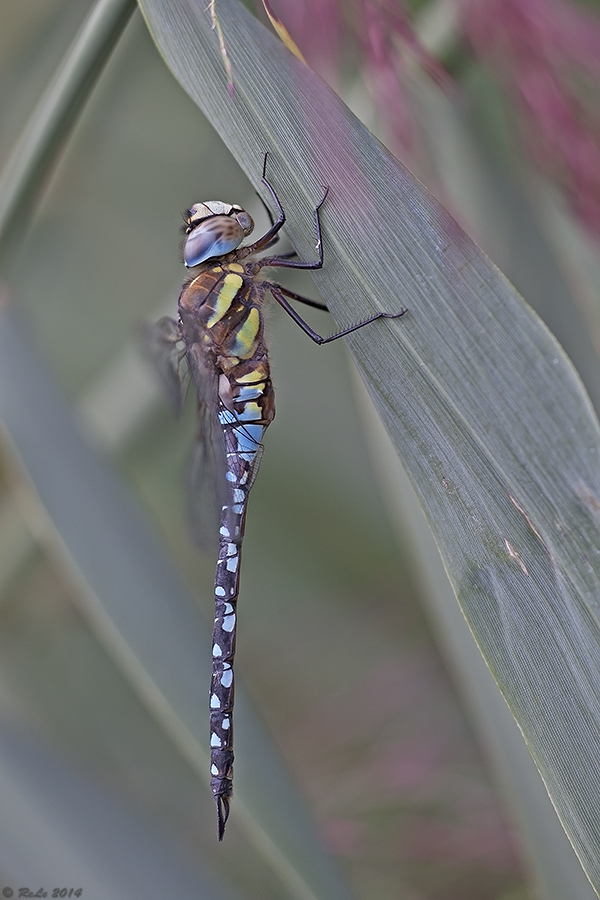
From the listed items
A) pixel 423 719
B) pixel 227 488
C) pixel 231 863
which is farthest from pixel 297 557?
pixel 227 488

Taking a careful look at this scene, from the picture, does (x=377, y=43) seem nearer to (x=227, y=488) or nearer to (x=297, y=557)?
(x=227, y=488)

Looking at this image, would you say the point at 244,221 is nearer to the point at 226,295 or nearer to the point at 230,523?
the point at 226,295

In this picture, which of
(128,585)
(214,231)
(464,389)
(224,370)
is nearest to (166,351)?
(224,370)

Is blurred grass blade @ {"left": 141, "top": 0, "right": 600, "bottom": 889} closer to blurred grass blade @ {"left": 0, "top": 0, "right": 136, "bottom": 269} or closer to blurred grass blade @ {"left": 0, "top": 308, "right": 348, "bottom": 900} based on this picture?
blurred grass blade @ {"left": 0, "top": 0, "right": 136, "bottom": 269}

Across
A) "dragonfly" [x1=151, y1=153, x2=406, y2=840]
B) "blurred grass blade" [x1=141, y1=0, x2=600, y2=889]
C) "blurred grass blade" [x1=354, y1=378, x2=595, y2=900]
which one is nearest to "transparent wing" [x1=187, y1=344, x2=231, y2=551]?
"dragonfly" [x1=151, y1=153, x2=406, y2=840]

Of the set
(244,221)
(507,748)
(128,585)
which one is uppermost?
(244,221)

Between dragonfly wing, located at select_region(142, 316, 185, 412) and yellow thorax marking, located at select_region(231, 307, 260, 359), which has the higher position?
dragonfly wing, located at select_region(142, 316, 185, 412)

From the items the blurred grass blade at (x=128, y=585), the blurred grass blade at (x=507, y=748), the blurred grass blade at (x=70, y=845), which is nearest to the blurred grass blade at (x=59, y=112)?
the blurred grass blade at (x=128, y=585)

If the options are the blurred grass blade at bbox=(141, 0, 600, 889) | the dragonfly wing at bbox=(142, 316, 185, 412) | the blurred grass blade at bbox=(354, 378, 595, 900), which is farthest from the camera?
the dragonfly wing at bbox=(142, 316, 185, 412)
